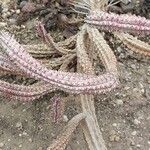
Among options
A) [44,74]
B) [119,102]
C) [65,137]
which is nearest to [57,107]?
[65,137]

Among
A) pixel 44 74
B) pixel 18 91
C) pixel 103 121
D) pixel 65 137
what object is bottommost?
pixel 103 121

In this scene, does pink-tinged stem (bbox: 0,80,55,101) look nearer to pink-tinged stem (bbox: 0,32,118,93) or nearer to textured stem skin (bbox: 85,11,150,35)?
pink-tinged stem (bbox: 0,32,118,93)

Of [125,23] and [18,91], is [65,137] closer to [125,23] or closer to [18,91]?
[18,91]

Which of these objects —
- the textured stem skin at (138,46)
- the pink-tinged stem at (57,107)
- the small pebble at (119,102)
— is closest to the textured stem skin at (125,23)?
the textured stem skin at (138,46)

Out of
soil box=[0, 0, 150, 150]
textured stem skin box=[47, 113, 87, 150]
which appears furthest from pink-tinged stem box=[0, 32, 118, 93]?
soil box=[0, 0, 150, 150]

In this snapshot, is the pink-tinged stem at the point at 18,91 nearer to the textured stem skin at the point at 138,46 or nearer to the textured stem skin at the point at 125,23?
the textured stem skin at the point at 125,23
